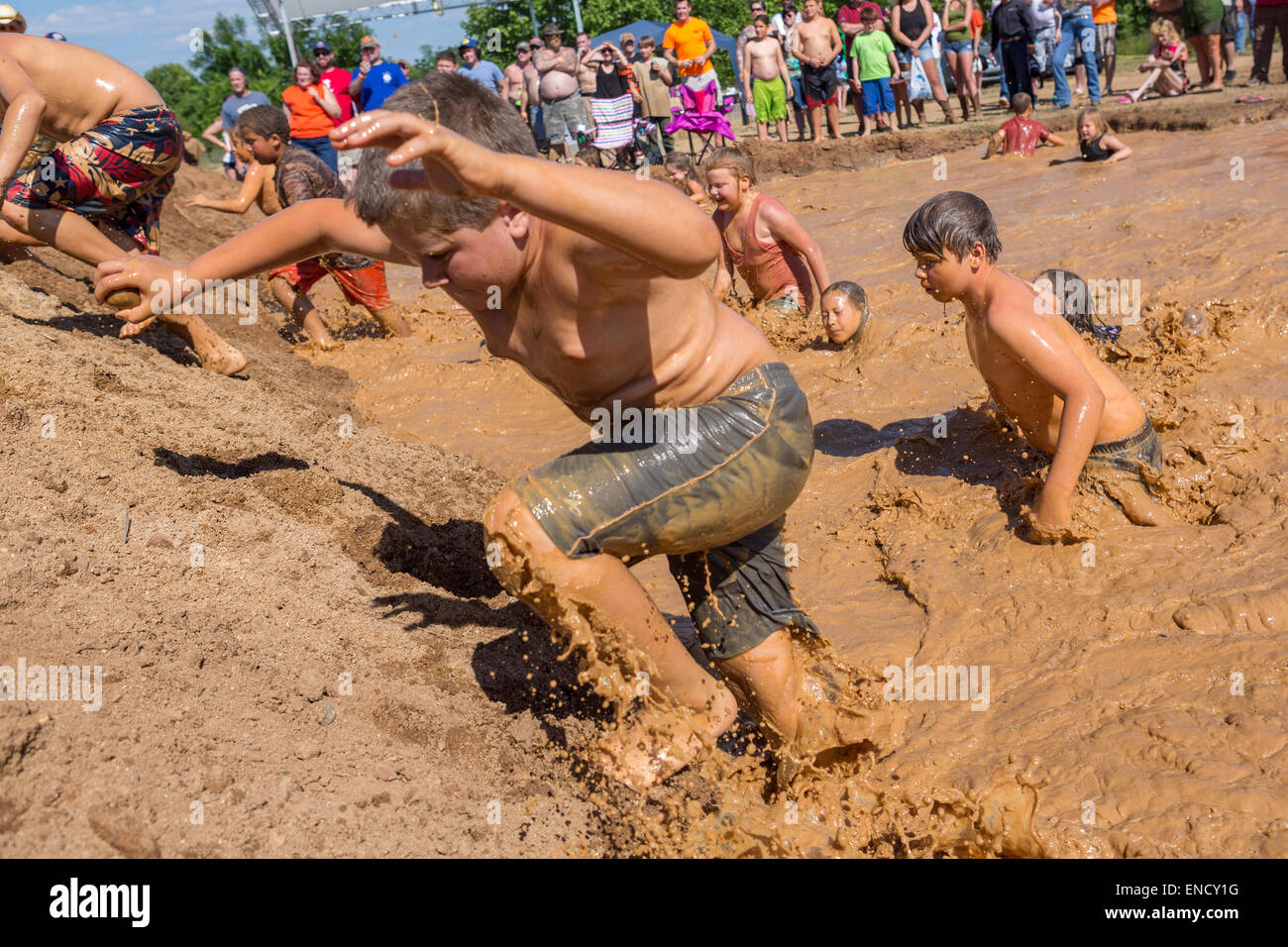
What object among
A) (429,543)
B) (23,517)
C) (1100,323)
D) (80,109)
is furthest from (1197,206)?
(23,517)

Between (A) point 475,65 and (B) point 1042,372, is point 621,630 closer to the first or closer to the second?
(B) point 1042,372

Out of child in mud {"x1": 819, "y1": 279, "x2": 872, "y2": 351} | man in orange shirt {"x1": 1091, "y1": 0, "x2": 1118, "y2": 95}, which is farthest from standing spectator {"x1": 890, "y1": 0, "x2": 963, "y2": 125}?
child in mud {"x1": 819, "y1": 279, "x2": 872, "y2": 351}

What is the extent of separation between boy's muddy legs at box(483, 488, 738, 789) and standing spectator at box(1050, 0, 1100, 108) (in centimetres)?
1227

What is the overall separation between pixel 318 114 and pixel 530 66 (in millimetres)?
4682

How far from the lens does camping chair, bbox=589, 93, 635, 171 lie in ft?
43.3

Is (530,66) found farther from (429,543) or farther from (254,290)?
(429,543)

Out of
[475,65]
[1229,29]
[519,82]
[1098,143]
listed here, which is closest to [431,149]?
[1098,143]

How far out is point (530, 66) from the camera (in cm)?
1462

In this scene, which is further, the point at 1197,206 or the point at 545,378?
the point at 1197,206

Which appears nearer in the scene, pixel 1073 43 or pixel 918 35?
pixel 1073 43

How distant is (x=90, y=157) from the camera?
16.4 feet

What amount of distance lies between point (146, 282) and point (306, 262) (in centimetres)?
484

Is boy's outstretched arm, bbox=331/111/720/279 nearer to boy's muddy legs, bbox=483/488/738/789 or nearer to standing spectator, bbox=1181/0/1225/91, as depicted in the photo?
boy's muddy legs, bbox=483/488/738/789

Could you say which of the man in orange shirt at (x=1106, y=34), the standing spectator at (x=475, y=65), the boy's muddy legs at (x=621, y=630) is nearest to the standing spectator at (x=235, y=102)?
the standing spectator at (x=475, y=65)
